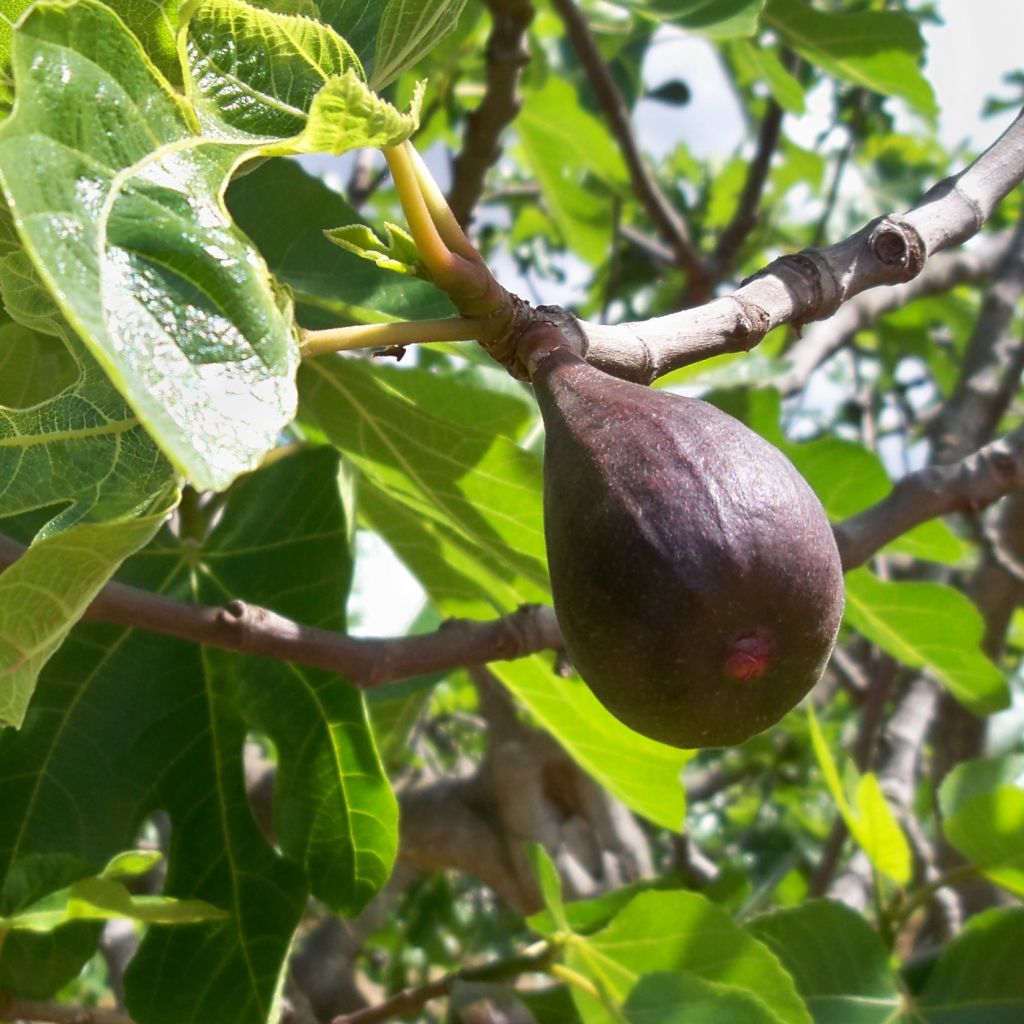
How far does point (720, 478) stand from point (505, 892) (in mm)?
1681

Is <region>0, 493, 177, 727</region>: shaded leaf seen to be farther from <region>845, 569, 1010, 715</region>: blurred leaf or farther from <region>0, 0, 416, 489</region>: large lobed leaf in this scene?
<region>845, 569, 1010, 715</region>: blurred leaf

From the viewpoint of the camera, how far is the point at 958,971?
5.12 ft

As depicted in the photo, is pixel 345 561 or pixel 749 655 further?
pixel 345 561

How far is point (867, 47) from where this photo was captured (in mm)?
2182

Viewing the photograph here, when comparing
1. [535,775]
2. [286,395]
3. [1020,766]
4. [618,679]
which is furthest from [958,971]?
[286,395]

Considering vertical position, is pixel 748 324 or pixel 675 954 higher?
pixel 748 324

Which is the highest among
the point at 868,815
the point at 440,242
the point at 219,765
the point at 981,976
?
the point at 440,242

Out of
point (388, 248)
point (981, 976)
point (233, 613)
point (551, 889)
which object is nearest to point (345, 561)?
point (233, 613)

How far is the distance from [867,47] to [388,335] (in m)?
1.68

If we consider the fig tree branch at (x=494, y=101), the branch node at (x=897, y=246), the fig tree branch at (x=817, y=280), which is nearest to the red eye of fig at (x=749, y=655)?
the fig tree branch at (x=817, y=280)

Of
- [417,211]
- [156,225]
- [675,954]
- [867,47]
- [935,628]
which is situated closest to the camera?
[156,225]

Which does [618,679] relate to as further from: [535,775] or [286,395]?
[535,775]

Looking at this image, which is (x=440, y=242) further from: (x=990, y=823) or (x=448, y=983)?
(x=990, y=823)

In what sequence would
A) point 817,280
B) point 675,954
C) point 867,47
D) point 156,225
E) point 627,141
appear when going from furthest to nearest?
point 627,141 → point 867,47 → point 675,954 → point 817,280 → point 156,225
